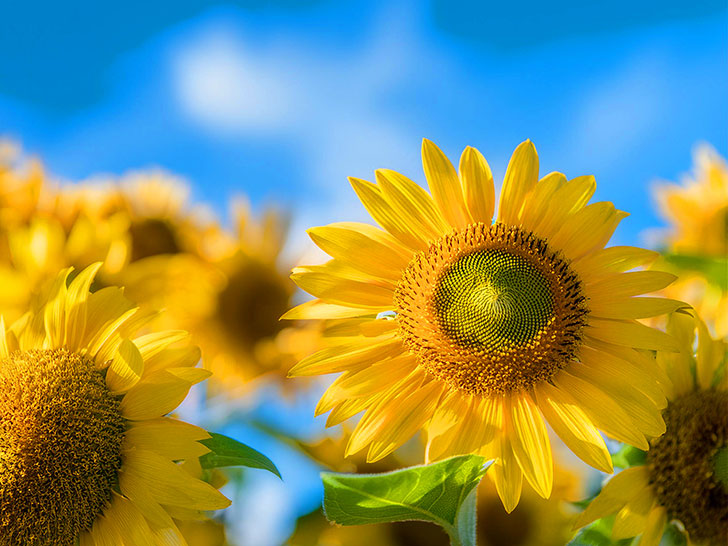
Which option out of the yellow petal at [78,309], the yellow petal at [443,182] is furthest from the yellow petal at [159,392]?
the yellow petal at [443,182]

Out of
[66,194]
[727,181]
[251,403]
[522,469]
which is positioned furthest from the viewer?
[727,181]

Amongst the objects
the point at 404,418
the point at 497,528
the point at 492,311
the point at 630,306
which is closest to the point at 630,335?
the point at 630,306

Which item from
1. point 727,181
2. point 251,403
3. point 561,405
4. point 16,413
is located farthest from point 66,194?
point 727,181

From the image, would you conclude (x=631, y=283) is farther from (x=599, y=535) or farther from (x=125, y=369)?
(x=125, y=369)

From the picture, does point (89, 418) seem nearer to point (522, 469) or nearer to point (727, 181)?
point (522, 469)

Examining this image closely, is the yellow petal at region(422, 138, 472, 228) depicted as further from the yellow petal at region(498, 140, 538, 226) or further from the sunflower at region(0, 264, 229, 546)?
the sunflower at region(0, 264, 229, 546)

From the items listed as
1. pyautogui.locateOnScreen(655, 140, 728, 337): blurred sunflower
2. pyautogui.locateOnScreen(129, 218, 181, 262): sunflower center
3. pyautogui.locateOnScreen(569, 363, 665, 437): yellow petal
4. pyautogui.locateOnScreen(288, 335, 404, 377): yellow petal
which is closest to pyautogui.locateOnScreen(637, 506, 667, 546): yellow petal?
pyautogui.locateOnScreen(569, 363, 665, 437): yellow petal
